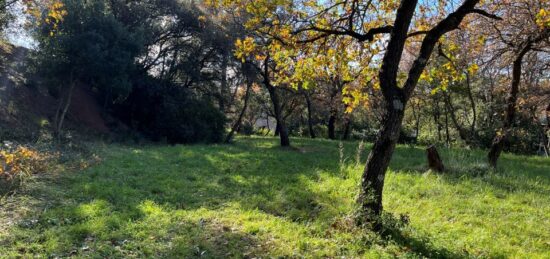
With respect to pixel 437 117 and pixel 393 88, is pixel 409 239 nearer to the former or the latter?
pixel 393 88

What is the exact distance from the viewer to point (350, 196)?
6.75 meters

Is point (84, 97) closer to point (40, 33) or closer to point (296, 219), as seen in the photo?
point (40, 33)

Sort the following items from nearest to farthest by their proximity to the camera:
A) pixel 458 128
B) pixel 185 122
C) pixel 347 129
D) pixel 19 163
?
pixel 19 163 → pixel 185 122 → pixel 458 128 → pixel 347 129

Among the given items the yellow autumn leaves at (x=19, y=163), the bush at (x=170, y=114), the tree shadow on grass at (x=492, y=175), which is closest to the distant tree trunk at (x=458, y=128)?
the tree shadow on grass at (x=492, y=175)

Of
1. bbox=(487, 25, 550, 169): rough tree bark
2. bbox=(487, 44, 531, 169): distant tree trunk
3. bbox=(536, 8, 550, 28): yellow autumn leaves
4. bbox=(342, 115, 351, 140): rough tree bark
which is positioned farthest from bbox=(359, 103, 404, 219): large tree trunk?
bbox=(342, 115, 351, 140): rough tree bark

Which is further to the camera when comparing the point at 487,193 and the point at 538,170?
the point at 538,170

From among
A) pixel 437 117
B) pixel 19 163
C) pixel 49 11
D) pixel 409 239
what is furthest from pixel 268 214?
pixel 437 117

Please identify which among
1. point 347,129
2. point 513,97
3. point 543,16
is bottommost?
point 347,129

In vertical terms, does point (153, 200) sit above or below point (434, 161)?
below

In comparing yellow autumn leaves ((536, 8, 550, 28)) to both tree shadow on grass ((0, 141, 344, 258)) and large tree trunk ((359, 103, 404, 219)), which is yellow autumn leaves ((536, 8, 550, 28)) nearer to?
large tree trunk ((359, 103, 404, 219))

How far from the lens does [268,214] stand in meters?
5.88

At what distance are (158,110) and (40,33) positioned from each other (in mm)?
5792

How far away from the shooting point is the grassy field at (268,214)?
4461 millimetres

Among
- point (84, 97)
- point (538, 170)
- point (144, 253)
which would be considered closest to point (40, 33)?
point (84, 97)
